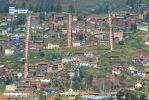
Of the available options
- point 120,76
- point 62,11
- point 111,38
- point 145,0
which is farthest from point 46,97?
point 145,0

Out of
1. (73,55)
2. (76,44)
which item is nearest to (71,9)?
(76,44)

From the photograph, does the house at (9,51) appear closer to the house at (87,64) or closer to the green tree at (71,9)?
the house at (87,64)

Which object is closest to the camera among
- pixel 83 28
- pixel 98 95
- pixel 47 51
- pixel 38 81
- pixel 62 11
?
pixel 98 95

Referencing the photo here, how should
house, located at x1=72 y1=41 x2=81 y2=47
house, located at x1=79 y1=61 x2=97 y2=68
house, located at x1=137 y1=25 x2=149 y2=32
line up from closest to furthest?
house, located at x1=79 y1=61 x2=97 y2=68 < house, located at x1=72 y1=41 x2=81 y2=47 < house, located at x1=137 y1=25 x2=149 y2=32

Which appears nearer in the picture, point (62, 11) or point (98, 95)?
point (98, 95)

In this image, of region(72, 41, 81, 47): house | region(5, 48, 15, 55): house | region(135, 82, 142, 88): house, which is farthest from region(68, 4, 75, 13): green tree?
region(135, 82, 142, 88): house

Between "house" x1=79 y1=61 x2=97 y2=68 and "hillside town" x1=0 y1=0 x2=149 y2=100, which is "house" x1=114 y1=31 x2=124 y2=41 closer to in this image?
"hillside town" x1=0 y1=0 x2=149 y2=100

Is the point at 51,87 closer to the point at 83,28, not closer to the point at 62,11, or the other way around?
the point at 83,28

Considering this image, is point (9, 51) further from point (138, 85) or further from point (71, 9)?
point (138, 85)

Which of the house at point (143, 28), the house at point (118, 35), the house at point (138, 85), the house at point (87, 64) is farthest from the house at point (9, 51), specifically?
the house at point (138, 85)
